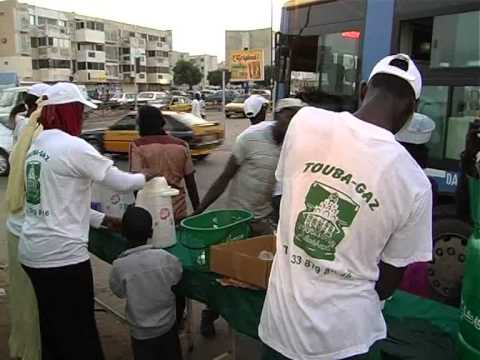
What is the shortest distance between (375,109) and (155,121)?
8.57 ft

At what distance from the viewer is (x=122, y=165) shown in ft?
47.3

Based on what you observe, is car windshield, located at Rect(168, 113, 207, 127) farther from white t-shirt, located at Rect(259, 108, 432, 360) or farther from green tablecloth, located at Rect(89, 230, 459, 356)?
white t-shirt, located at Rect(259, 108, 432, 360)

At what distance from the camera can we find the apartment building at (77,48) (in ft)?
263

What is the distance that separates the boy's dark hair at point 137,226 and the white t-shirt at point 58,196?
224 millimetres

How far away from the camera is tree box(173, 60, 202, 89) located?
97.1 m

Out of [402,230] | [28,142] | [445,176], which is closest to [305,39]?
[445,176]

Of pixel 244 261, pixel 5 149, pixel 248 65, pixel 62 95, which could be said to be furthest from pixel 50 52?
pixel 244 261

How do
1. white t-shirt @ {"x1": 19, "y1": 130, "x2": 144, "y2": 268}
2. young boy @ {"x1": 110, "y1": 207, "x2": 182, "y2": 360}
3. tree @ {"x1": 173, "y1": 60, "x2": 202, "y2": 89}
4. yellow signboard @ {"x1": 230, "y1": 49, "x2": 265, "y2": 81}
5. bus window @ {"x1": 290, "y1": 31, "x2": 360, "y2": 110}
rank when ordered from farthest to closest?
1. tree @ {"x1": 173, "y1": 60, "x2": 202, "y2": 89}
2. yellow signboard @ {"x1": 230, "y1": 49, "x2": 265, "y2": 81}
3. bus window @ {"x1": 290, "y1": 31, "x2": 360, "y2": 110}
4. young boy @ {"x1": 110, "y1": 207, "x2": 182, "y2": 360}
5. white t-shirt @ {"x1": 19, "y1": 130, "x2": 144, "y2": 268}

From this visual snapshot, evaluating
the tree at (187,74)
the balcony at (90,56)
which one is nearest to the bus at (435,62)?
the tree at (187,74)

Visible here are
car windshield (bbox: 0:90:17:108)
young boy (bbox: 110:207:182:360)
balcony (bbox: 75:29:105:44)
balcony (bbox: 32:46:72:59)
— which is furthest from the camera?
balcony (bbox: 75:29:105:44)

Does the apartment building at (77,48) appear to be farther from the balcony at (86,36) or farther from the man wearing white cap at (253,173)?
the man wearing white cap at (253,173)

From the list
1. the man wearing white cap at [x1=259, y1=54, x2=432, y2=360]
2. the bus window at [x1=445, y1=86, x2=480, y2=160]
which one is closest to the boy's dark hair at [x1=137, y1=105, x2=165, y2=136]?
the man wearing white cap at [x1=259, y1=54, x2=432, y2=360]

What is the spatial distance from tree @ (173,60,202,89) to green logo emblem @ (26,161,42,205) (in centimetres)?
9637

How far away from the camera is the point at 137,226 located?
2914 millimetres
